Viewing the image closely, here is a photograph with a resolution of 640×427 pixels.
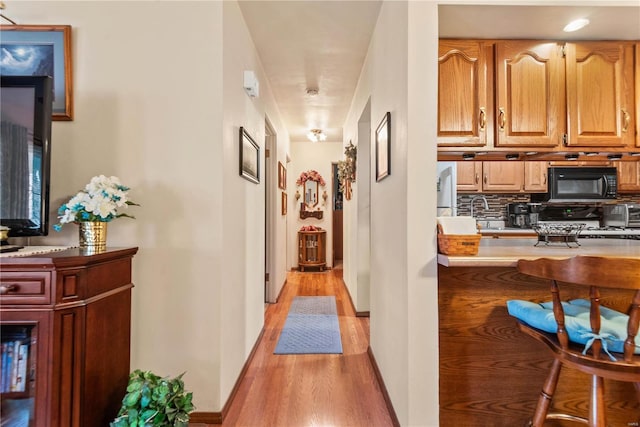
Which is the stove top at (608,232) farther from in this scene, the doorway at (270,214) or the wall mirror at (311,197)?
the wall mirror at (311,197)

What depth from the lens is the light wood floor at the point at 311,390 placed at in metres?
1.80

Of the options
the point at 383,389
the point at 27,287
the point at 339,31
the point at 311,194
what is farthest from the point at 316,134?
the point at 27,287

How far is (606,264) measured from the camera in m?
1.00

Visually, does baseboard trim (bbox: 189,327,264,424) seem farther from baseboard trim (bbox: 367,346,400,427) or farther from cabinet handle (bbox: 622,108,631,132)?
cabinet handle (bbox: 622,108,631,132)

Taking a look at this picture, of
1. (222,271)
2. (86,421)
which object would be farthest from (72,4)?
(86,421)

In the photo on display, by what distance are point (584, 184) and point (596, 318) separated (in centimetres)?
293

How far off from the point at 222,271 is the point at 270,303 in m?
2.36

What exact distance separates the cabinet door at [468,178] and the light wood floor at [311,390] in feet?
6.24

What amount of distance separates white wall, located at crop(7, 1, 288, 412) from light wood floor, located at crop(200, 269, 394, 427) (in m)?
0.32

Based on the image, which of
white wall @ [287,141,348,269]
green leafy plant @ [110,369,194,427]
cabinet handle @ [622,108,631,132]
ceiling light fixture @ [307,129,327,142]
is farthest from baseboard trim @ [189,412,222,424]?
white wall @ [287,141,348,269]

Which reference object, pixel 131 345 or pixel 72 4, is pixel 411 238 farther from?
pixel 72 4

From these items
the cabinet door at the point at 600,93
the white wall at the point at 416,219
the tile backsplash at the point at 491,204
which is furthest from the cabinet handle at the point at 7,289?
the tile backsplash at the point at 491,204

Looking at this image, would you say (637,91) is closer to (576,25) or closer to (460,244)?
(576,25)

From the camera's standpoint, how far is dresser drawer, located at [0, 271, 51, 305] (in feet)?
3.82
